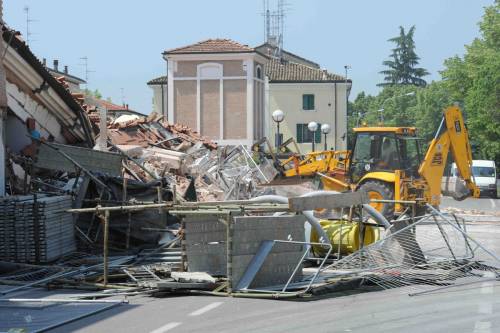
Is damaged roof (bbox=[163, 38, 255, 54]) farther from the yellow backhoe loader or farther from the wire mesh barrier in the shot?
the wire mesh barrier

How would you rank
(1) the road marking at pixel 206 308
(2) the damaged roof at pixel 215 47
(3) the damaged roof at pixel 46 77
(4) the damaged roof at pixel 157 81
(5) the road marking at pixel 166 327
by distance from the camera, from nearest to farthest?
1. (5) the road marking at pixel 166 327
2. (1) the road marking at pixel 206 308
3. (3) the damaged roof at pixel 46 77
4. (2) the damaged roof at pixel 215 47
5. (4) the damaged roof at pixel 157 81

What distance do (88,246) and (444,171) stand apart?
13.3 metres

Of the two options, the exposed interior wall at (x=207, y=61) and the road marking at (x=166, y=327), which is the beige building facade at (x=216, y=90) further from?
the road marking at (x=166, y=327)

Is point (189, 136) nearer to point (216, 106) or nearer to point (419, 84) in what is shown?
point (216, 106)

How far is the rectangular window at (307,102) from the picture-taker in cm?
8150

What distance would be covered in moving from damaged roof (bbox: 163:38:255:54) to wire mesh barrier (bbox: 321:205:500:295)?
4651cm

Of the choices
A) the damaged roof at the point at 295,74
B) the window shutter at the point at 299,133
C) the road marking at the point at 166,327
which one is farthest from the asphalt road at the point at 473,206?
the damaged roof at the point at 295,74

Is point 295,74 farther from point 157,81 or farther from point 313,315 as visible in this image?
point 313,315

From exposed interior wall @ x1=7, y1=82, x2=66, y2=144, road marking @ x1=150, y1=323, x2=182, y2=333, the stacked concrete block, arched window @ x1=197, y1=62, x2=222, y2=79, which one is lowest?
road marking @ x1=150, y1=323, x2=182, y2=333

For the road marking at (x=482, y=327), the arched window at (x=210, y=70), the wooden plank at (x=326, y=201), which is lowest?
the road marking at (x=482, y=327)

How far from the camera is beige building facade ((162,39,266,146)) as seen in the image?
62.8m

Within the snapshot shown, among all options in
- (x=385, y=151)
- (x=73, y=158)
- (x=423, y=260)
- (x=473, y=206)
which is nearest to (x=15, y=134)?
(x=73, y=158)

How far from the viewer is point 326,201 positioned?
45.0 ft

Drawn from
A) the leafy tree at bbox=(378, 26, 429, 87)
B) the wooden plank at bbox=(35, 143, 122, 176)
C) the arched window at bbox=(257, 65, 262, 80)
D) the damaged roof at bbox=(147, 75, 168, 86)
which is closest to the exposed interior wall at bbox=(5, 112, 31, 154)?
the wooden plank at bbox=(35, 143, 122, 176)
